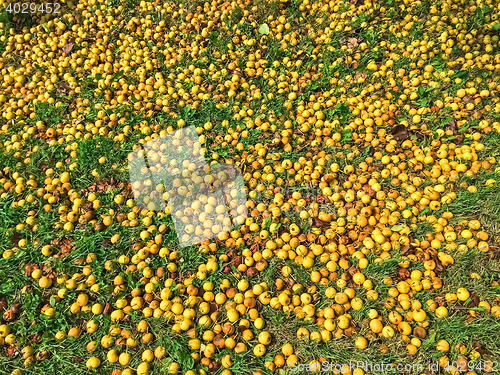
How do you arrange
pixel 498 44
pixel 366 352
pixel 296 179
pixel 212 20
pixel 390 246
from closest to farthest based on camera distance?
pixel 366 352 → pixel 390 246 → pixel 296 179 → pixel 498 44 → pixel 212 20

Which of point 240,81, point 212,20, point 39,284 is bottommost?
point 39,284

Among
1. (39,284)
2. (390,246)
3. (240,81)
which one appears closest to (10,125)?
(39,284)

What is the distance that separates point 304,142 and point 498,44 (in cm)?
327

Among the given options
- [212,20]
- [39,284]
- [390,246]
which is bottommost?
[390,246]

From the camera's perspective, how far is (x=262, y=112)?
13.9 ft

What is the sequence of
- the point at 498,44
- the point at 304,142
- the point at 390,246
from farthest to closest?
the point at 498,44 < the point at 304,142 < the point at 390,246

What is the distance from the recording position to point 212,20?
5.29m

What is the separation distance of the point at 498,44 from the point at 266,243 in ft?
14.8

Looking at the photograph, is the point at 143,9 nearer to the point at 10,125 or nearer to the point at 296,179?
the point at 10,125

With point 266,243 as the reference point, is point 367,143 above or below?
above

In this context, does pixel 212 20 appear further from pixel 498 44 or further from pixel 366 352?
pixel 366 352

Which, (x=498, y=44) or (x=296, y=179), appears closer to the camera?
(x=296, y=179)

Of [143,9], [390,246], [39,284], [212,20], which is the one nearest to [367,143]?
[390,246]

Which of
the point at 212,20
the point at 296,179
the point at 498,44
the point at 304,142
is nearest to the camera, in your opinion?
the point at 296,179
